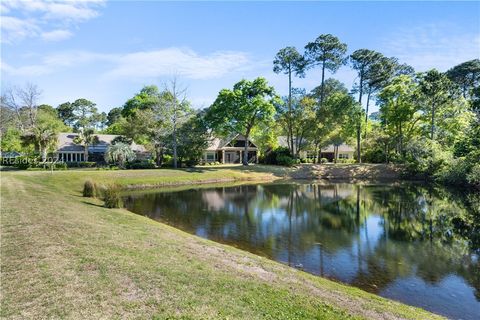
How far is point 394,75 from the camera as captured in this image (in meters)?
59.1

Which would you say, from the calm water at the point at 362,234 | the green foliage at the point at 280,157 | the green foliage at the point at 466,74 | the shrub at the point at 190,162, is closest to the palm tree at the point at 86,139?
the shrub at the point at 190,162

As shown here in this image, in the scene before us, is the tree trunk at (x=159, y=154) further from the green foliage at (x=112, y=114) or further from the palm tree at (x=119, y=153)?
the green foliage at (x=112, y=114)

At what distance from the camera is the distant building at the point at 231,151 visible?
64012 mm

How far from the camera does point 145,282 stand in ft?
24.2

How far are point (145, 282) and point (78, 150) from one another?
55.0 meters

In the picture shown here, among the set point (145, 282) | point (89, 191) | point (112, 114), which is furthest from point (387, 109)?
point (112, 114)

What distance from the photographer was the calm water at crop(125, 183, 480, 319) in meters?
10.4

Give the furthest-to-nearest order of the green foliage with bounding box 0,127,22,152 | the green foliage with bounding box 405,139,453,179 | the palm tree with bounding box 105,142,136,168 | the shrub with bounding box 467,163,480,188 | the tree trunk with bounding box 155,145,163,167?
1. the green foliage with bounding box 0,127,22,152
2. the tree trunk with bounding box 155,145,163,167
3. the palm tree with bounding box 105,142,136,168
4. the green foliage with bounding box 405,139,453,179
5. the shrub with bounding box 467,163,480,188

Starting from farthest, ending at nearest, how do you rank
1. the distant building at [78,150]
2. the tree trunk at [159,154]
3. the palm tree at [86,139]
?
1. the distant building at [78,150]
2. the palm tree at [86,139]
3. the tree trunk at [159,154]

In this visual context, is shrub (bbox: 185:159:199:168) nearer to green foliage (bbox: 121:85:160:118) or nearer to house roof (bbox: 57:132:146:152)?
house roof (bbox: 57:132:146:152)

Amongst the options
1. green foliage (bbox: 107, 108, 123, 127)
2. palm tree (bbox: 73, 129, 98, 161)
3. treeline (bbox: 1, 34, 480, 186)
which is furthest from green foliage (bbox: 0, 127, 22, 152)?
green foliage (bbox: 107, 108, 123, 127)

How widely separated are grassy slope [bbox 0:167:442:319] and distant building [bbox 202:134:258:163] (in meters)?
51.6

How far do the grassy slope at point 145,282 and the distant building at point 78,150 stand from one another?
46.8 meters

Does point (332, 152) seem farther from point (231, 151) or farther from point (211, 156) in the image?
point (211, 156)
